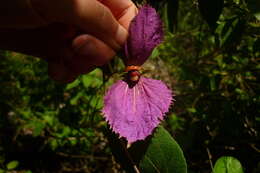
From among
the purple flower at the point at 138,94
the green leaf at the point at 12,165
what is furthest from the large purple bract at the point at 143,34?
the green leaf at the point at 12,165

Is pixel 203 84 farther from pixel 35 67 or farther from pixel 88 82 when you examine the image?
pixel 35 67

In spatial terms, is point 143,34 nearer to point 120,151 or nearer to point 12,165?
point 120,151

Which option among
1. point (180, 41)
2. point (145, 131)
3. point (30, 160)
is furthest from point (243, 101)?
point (30, 160)

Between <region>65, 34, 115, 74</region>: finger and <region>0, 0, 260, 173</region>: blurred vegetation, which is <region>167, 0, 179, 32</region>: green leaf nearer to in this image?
<region>0, 0, 260, 173</region>: blurred vegetation

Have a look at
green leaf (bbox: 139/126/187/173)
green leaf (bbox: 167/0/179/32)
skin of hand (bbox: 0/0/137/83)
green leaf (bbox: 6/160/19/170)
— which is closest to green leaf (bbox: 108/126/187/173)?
green leaf (bbox: 139/126/187/173)

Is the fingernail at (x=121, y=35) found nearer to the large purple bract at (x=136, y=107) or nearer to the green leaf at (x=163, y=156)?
the large purple bract at (x=136, y=107)
